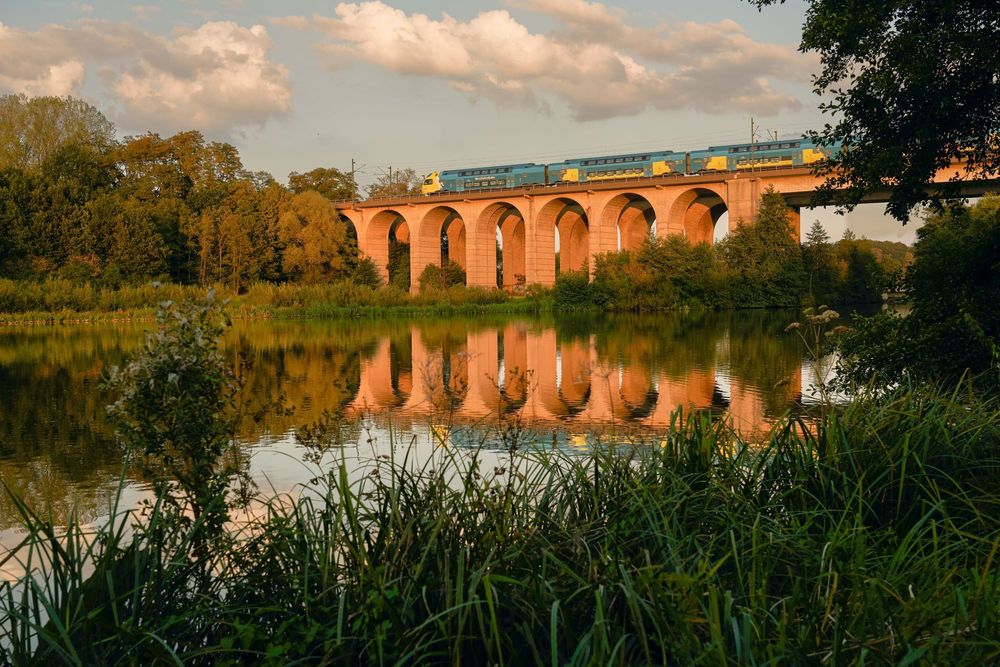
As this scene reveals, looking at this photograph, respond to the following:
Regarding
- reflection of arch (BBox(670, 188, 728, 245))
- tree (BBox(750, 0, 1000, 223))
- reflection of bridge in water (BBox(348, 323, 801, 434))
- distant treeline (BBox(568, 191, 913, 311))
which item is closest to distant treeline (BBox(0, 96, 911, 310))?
distant treeline (BBox(568, 191, 913, 311))

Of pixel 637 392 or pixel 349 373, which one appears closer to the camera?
pixel 637 392

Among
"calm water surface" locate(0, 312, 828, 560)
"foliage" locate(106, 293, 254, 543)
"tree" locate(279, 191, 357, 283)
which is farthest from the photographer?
"tree" locate(279, 191, 357, 283)

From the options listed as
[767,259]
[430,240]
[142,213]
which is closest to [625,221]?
[430,240]

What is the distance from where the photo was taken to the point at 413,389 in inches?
470

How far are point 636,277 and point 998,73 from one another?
3185 centimetres

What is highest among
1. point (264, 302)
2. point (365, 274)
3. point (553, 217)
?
point (553, 217)

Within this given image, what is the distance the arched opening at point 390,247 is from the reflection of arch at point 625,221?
14263 millimetres

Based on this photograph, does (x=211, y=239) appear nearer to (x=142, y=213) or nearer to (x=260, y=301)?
(x=142, y=213)

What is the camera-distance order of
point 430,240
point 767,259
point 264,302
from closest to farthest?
point 264,302 → point 767,259 → point 430,240

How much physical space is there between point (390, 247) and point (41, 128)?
22.6 m

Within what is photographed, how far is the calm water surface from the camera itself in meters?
5.95

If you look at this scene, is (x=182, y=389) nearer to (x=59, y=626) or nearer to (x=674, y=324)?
(x=59, y=626)

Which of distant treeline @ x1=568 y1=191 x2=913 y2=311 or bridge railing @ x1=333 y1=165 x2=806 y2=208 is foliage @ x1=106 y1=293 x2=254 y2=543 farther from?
bridge railing @ x1=333 y1=165 x2=806 y2=208

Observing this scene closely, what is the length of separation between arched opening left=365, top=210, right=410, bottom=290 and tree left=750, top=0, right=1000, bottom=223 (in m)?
47.3
